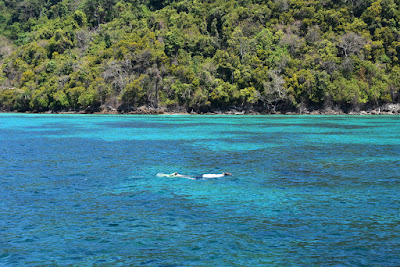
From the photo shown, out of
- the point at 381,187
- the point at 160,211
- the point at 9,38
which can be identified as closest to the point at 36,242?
the point at 160,211

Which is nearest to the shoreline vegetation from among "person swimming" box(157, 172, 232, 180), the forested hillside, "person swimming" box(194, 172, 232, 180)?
the forested hillside

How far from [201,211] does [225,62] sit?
75937 millimetres

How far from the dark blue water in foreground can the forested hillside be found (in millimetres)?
59051

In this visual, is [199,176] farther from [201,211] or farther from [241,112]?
[241,112]

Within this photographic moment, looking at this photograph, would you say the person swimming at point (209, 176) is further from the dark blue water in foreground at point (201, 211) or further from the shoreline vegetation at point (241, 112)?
the shoreline vegetation at point (241, 112)

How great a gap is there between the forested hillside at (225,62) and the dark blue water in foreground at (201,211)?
59.1 meters

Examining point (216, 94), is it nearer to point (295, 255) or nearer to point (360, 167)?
point (360, 167)

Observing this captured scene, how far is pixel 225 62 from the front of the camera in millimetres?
86188

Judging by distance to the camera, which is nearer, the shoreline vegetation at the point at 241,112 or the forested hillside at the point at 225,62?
the forested hillside at the point at 225,62

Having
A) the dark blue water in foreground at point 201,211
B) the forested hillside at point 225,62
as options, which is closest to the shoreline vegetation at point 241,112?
the forested hillside at point 225,62

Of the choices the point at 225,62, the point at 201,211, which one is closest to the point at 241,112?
the point at 225,62

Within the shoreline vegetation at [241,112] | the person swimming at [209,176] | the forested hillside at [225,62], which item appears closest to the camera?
the person swimming at [209,176]

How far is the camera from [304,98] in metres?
A: 80.3

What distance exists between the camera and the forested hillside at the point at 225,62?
8044cm
